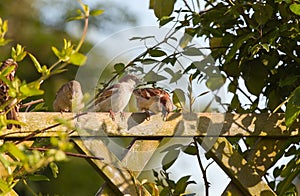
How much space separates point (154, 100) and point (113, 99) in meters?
0.09

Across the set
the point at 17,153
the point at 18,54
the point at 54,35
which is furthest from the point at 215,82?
the point at 54,35

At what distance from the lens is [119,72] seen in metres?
1.59

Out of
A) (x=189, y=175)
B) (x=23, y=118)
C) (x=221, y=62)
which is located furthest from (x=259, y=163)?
(x=23, y=118)

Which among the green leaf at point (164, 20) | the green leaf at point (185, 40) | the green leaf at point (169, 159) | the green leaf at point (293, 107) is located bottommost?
the green leaf at point (293, 107)

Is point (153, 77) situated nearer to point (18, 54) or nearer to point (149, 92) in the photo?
point (149, 92)

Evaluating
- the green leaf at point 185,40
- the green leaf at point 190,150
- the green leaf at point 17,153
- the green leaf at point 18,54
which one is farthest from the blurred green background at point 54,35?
the green leaf at point 17,153

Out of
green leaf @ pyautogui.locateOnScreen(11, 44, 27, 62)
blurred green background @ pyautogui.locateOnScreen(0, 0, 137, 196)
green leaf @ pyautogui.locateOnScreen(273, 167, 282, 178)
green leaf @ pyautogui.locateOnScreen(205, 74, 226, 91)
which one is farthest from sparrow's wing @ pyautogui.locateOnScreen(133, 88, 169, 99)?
blurred green background @ pyautogui.locateOnScreen(0, 0, 137, 196)

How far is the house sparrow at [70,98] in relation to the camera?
4.95 ft

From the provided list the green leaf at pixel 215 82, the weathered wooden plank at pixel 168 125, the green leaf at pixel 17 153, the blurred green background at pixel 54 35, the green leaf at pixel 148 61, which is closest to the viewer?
the green leaf at pixel 17 153

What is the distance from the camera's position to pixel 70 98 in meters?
1.58

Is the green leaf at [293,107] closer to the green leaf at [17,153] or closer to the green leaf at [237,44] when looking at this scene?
the green leaf at [237,44]

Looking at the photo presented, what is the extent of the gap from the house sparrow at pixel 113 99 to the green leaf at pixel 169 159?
0.61 ft

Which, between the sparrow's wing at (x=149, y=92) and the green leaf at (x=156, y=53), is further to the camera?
the green leaf at (x=156, y=53)

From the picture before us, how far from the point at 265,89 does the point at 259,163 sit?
25 centimetres
